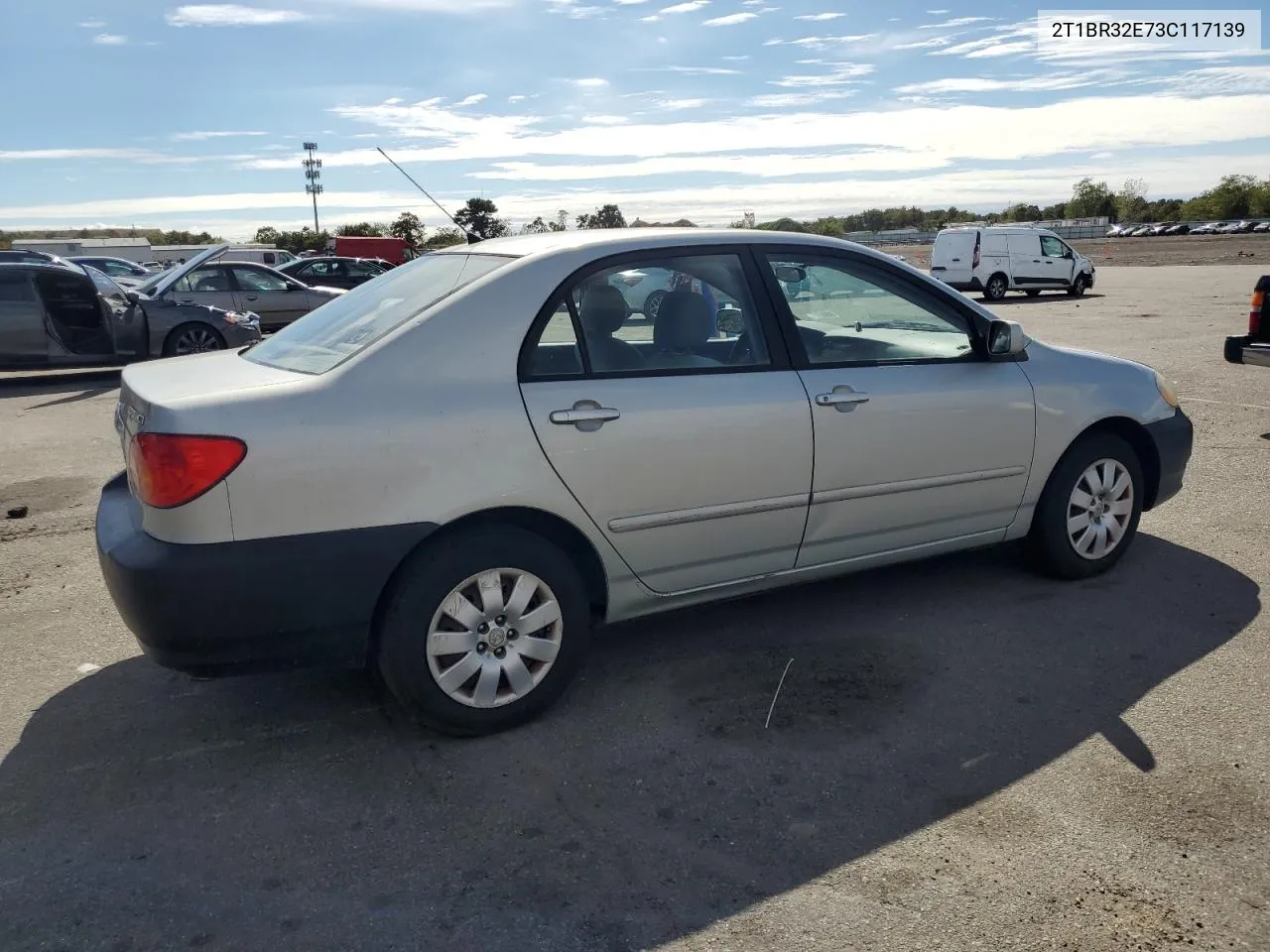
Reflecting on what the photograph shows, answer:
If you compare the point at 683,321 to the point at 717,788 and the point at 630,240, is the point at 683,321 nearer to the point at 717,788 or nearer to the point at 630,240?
the point at 630,240

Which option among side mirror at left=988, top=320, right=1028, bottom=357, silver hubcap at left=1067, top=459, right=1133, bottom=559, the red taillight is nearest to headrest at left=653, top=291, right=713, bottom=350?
side mirror at left=988, top=320, right=1028, bottom=357

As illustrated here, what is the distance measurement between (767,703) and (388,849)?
4.89 ft

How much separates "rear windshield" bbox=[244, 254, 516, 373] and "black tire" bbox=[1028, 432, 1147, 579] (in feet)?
9.06

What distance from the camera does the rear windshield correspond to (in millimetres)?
3701

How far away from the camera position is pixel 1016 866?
2887 millimetres

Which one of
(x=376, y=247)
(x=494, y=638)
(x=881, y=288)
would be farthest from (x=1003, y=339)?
(x=376, y=247)

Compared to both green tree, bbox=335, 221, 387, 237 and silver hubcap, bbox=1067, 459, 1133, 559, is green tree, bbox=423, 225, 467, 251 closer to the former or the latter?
silver hubcap, bbox=1067, 459, 1133, 559

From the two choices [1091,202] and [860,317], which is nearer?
[860,317]

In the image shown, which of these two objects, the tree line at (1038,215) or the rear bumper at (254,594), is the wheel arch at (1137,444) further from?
the tree line at (1038,215)

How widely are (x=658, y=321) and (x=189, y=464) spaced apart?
5.73ft

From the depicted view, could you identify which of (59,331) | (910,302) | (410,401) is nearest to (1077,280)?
(59,331)

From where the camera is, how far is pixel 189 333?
13.9 meters

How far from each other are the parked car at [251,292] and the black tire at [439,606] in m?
15.4

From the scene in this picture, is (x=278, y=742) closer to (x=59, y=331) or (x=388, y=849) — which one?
(x=388, y=849)
